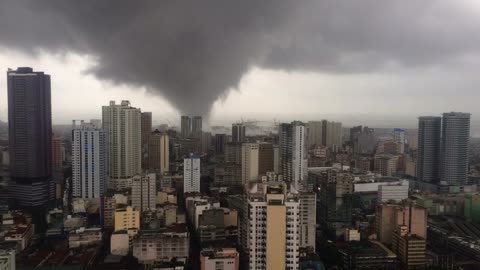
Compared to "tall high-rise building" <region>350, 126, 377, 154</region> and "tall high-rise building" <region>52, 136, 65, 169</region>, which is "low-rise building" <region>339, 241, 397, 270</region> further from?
"tall high-rise building" <region>350, 126, 377, 154</region>

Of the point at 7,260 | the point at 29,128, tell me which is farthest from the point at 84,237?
the point at 29,128

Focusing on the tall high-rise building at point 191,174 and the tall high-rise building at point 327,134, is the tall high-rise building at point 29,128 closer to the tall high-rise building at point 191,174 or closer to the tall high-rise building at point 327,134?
the tall high-rise building at point 191,174

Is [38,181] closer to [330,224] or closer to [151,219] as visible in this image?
[151,219]

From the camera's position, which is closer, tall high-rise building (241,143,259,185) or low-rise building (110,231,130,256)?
low-rise building (110,231,130,256)

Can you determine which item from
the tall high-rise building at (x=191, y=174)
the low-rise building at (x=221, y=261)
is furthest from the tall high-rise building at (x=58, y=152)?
the low-rise building at (x=221, y=261)

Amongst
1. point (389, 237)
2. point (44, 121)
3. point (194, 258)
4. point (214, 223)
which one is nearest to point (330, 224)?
point (389, 237)

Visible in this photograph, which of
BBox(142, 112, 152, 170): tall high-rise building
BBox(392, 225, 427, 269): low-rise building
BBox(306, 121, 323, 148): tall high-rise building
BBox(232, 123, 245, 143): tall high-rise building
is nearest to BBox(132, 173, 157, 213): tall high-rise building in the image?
BBox(142, 112, 152, 170): tall high-rise building

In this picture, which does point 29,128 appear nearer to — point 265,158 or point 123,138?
point 123,138
